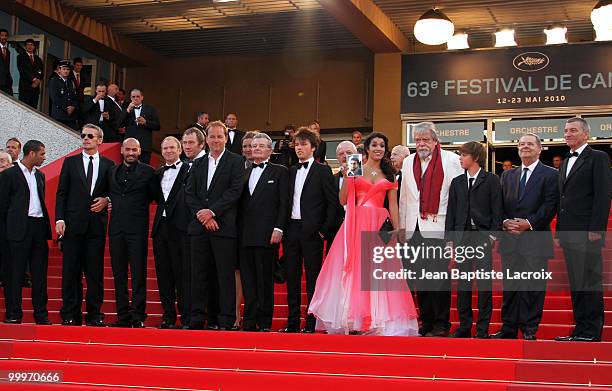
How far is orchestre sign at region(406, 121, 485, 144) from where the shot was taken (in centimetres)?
1723

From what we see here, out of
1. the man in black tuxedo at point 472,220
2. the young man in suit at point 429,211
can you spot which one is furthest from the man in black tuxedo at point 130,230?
the man in black tuxedo at point 472,220

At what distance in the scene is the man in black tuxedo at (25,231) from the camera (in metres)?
8.97

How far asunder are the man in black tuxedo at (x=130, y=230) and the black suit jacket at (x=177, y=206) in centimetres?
15

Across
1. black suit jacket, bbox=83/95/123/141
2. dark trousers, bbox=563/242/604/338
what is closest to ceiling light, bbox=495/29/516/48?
black suit jacket, bbox=83/95/123/141

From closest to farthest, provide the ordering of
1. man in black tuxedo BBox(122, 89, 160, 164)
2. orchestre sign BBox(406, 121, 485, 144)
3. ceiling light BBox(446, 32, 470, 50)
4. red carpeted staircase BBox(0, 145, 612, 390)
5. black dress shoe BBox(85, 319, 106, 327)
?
red carpeted staircase BBox(0, 145, 612, 390) → black dress shoe BBox(85, 319, 106, 327) → man in black tuxedo BBox(122, 89, 160, 164) → ceiling light BBox(446, 32, 470, 50) → orchestre sign BBox(406, 121, 485, 144)

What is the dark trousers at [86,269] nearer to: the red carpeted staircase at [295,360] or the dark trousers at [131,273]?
the dark trousers at [131,273]

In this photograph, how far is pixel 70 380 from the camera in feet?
24.0

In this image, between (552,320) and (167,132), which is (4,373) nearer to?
(552,320)

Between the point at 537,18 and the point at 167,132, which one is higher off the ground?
the point at 537,18

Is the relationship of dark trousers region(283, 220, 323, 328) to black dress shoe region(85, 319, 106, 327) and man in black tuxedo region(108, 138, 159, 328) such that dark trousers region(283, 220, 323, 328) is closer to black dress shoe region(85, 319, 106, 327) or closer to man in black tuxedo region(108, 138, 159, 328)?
man in black tuxedo region(108, 138, 159, 328)

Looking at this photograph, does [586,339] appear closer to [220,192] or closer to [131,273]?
[220,192]

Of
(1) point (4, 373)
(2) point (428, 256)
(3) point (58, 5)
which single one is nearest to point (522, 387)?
(2) point (428, 256)

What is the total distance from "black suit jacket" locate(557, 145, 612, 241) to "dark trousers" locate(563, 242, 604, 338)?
0.11m

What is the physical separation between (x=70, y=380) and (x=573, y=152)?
173 inches
